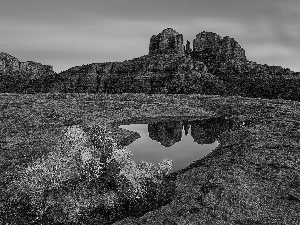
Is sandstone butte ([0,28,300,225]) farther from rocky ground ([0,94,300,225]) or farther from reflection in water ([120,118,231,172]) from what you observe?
reflection in water ([120,118,231,172])

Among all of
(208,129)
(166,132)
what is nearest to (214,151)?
(166,132)

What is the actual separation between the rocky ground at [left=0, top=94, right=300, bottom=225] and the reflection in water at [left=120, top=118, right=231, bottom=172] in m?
0.91

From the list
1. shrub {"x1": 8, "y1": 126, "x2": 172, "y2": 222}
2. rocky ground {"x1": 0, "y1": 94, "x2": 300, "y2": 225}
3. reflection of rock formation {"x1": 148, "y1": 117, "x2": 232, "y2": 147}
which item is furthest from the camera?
reflection of rock formation {"x1": 148, "y1": 117, "x2": 232, "y2": 147}

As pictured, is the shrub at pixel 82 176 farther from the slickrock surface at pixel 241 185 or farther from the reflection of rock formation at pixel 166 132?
the reflection of rock formation at pixel 166 132

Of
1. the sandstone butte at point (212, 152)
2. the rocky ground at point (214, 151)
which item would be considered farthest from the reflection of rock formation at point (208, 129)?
the rocky ground at point (214, 151)

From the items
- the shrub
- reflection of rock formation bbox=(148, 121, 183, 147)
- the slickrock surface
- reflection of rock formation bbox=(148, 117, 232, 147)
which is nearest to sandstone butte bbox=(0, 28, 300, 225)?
the slickrock surface

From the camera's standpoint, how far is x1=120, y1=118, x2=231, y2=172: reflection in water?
1761 centimetres

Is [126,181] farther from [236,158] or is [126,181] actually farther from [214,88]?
[214,88]

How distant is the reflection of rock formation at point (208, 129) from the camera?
2137cm

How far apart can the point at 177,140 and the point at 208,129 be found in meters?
3.80

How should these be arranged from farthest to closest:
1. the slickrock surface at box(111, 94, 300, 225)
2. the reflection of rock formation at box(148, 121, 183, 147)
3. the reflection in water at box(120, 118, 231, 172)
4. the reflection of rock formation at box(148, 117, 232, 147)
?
1. the reflection of rock formation at box(148, 117, 232, 147)
2. the reflection of rock formation at box(148, 121, 183, 147)
3. the reflection in water at box(120, 118, 231, 172)
4. the slickrock surface at box(111, 94, 300, 225)

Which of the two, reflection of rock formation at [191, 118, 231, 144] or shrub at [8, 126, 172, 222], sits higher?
reflection of rock formation at [191, 118, 231, 144]

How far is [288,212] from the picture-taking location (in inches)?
477

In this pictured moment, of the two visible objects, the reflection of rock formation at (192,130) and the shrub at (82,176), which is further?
the reflection of rock formation at (192,130)
